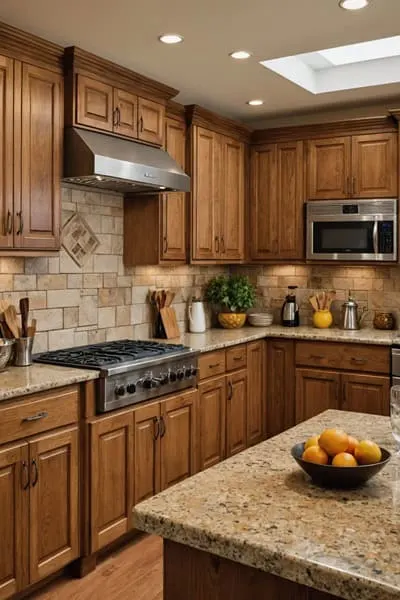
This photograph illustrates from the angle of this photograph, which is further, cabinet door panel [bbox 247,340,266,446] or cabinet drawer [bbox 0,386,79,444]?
cabinet door panel [bbox 247,340,266,446]

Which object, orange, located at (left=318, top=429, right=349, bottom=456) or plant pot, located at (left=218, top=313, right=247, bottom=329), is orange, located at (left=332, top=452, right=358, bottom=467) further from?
plant pot, located at (left=218, top=313, right=247, bottom=329)

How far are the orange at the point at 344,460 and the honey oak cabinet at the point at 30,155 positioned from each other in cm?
212

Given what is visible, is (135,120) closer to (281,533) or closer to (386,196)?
(386,196)

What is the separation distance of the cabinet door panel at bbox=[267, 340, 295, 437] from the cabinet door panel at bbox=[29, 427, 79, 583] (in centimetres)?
223

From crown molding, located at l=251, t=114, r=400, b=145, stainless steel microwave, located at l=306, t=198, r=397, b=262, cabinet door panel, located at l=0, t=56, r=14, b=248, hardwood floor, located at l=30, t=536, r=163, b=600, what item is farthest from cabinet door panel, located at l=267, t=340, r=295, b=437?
cabinet door panel, located at l=0, t=56, r=14, b=248

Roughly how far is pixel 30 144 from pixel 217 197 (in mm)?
1948

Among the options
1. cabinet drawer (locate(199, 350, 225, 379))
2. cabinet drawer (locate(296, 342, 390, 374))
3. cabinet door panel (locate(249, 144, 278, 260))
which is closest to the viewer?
cabinet drawer (locate(199, 350, 225, 379))

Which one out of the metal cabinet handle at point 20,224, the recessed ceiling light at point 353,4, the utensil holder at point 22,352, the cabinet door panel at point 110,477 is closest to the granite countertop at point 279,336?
the cabinet door panel at point 110,477

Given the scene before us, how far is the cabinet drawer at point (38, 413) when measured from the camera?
2.67 metres

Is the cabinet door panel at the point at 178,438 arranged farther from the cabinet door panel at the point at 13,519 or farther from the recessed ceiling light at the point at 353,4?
the recessed ceiling light at the point at 353,4

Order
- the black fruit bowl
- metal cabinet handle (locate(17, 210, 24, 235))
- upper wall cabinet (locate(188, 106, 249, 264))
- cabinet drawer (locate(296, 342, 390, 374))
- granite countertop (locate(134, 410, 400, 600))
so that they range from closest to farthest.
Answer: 1. granite countertop (locate(134, 410, 400, 600))
2. the black fruit bowl
3. metal cabinet handle (locate(17, 210, 24, 235))
4. cabinet drawer (locate(296, 342, 390, 374))
5. upper wall cabinet (locate(188, 106, 249, 264))

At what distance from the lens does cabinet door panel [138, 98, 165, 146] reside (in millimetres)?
3915

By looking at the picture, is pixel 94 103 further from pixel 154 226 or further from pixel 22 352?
pixel 22 352

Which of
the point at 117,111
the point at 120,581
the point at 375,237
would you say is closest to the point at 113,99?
the point at 117,111
